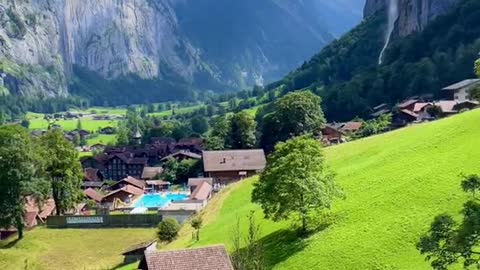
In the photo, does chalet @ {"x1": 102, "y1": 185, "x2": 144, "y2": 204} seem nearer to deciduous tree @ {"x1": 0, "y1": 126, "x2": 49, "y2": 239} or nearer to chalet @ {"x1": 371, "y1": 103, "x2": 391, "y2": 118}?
deciduous tree @ {"x1": 0, "y1": 126, "x2": 49, "y2": 239}

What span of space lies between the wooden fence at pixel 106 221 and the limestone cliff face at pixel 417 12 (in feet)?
309

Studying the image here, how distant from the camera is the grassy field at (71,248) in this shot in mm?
44469

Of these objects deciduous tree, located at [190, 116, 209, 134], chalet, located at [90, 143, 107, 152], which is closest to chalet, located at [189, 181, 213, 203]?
deciduous tree, located at [190, 116, 209, 134]

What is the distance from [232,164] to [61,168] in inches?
1009

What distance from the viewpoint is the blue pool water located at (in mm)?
72375

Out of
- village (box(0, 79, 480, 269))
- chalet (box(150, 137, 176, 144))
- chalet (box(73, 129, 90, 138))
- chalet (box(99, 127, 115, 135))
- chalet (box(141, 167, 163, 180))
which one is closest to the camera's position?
village (box(0, 79, 480, 269))

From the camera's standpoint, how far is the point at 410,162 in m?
38.9

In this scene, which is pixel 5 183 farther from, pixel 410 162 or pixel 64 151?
pixel 410 162

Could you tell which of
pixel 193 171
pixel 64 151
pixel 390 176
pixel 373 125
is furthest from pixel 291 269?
pixel 193 171

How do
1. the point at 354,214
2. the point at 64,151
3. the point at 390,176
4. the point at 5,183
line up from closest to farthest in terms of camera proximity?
1. the point at 354,214
2. the point at 390,176
3. the point at 5,183
4. the point at 64,151

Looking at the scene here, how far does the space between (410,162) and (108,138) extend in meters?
147

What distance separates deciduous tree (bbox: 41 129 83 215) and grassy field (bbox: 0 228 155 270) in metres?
4.24

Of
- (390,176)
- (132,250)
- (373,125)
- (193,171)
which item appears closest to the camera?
(390,176)

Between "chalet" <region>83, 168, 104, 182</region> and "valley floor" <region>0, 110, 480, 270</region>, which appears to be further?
"chalet" <region>83, 168, 104, 182</region>
